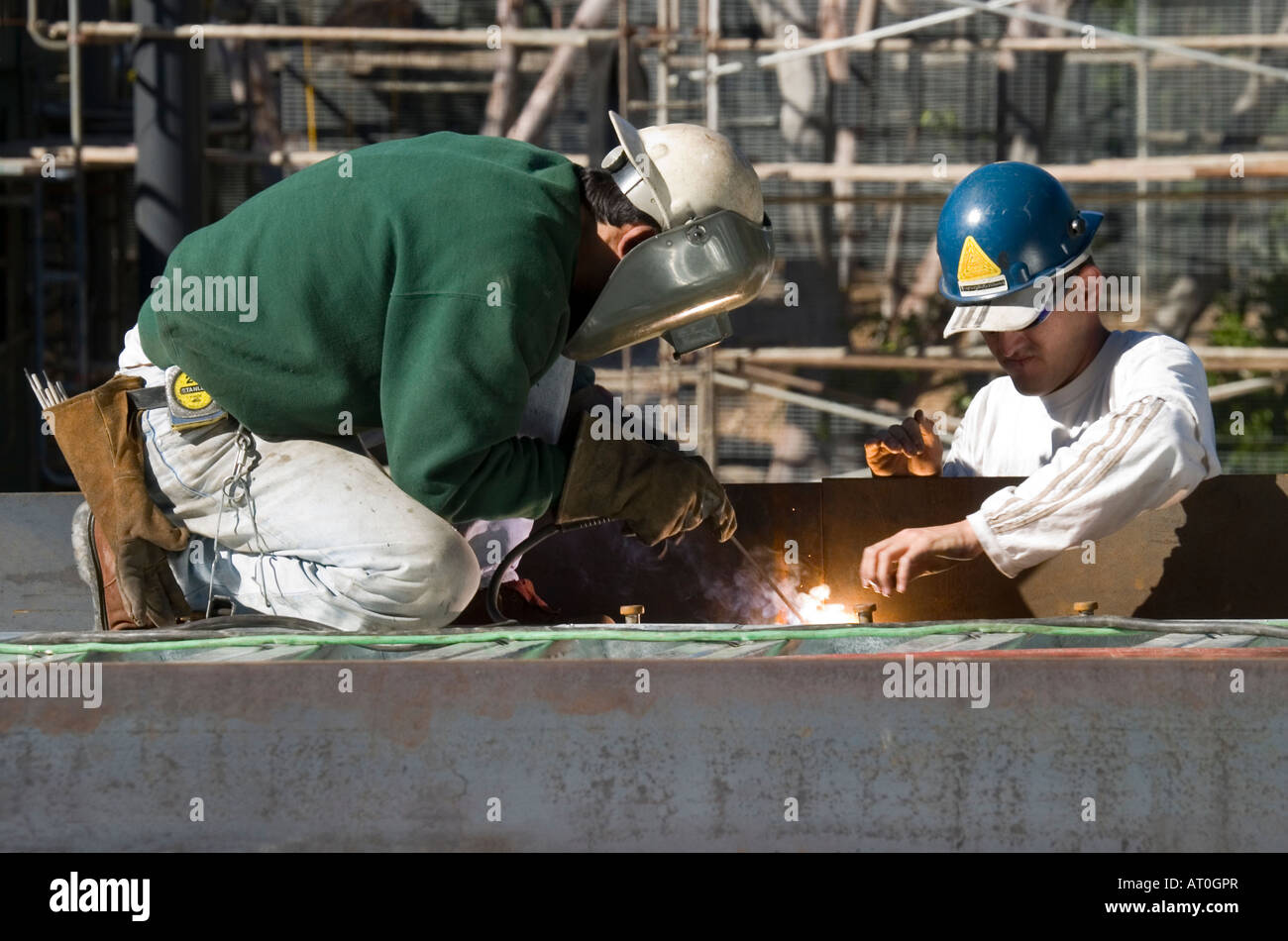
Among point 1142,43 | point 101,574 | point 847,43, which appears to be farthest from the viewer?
point 847,43

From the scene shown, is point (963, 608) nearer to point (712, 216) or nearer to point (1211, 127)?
point (712, 216)

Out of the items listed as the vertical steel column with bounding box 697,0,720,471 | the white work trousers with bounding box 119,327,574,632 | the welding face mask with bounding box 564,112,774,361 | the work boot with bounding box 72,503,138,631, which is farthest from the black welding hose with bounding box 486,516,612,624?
the vertical steel column with bounding box 697,0,720,471

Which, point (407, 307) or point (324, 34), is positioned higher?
point (324, 34)

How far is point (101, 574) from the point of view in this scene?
349 cm

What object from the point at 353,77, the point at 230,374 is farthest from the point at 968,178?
the point at 353,77

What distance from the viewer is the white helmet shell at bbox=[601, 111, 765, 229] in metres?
3.10

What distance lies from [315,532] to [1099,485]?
1595 millimetres

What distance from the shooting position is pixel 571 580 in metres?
3.96

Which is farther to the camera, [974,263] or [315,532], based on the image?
[974,263]

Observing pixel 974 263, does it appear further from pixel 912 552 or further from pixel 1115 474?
pixel 912 552

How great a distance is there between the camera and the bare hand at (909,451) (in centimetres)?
391

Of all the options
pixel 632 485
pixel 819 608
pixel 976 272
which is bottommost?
pixel 819 608

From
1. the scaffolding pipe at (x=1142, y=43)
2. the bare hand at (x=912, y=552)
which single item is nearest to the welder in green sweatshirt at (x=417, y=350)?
the bare hand at (x=912, y=552)

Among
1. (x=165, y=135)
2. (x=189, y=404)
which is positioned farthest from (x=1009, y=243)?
(x=165, y=135)
